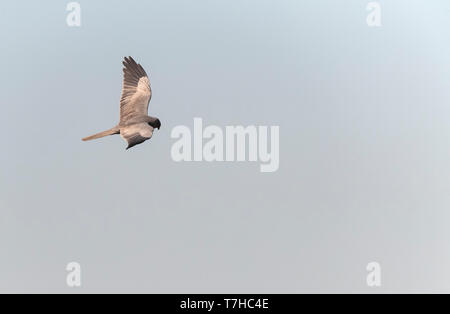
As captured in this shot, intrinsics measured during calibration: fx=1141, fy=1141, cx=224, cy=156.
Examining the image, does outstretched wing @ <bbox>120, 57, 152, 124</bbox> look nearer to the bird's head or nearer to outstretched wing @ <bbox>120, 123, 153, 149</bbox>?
the bird's head

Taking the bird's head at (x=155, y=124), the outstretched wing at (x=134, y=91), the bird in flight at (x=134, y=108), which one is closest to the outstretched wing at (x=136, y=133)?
the bird in flight at (x=134, y=108)

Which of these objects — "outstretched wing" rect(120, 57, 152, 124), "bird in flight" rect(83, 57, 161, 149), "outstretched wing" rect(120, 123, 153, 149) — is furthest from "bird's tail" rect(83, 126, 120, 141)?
"outstretched wing" rect(120, 57, 152, 124)

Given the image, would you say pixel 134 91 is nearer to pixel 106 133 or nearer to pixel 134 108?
pixel 134 108

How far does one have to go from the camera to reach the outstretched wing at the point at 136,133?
34.9 m

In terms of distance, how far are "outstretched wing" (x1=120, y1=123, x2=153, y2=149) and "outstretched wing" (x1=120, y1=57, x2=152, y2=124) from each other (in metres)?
0.84

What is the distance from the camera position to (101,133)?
36.4 meters

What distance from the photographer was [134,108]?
122 feet

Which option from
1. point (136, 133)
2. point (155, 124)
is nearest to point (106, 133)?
point (136, 133)

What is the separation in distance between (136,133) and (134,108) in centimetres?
190

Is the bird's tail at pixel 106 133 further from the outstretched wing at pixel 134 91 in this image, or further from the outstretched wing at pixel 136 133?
the outstretched wing at pixel 134 91
